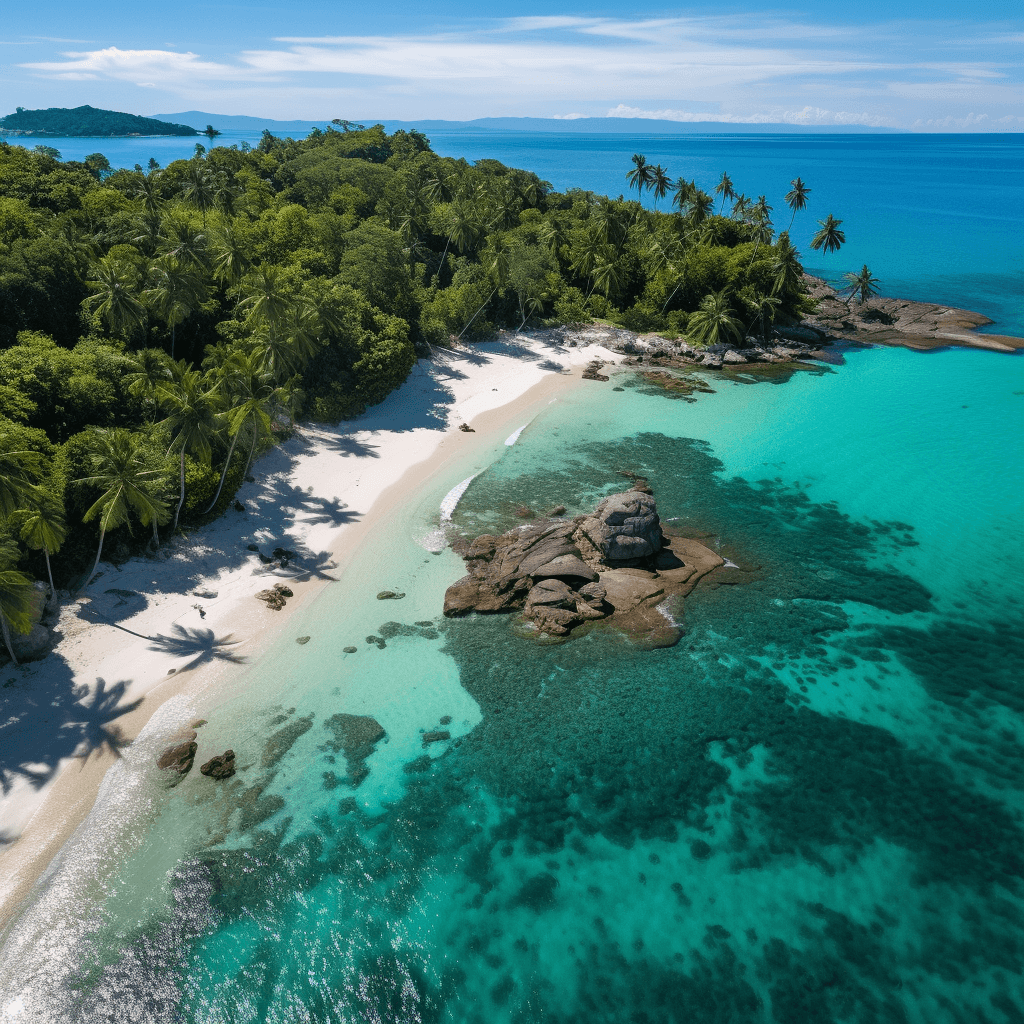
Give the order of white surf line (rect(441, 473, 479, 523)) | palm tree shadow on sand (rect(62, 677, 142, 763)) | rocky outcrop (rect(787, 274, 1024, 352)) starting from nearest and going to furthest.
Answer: palm tree shadow on sand (rect(62, 677, 142, 763)) → white surf line (rect(441, 473, 479, 523)) → rocky outcrop (rect(787, 274, 1024, 352))

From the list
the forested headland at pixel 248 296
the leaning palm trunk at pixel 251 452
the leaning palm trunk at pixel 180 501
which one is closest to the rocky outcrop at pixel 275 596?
the forested headland at pixel 248 296

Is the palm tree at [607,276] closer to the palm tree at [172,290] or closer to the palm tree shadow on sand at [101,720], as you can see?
the palm tree at [172,290]

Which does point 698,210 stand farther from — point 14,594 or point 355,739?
point 14,594

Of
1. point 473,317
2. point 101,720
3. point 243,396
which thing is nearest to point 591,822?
point 101,720

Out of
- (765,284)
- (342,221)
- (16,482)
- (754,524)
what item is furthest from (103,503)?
(765,284)

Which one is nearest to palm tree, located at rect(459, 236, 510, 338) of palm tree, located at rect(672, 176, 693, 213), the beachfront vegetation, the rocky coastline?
the beachfront vegetation

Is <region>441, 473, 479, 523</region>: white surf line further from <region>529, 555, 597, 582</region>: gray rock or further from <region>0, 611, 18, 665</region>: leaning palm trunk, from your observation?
<region>0, 611, 18, 665</region>: leaning palm trunk

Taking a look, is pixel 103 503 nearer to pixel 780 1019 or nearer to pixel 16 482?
pixel 16 482
